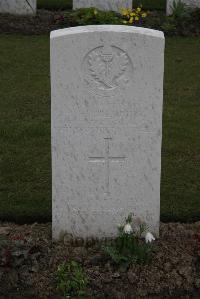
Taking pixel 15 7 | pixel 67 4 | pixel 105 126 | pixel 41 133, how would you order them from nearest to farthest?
pixel 105 126
pixel 41 133
pixel 15 7
pixel 67 4

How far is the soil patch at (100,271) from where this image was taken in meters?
4.52

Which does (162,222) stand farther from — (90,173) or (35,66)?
(35,66)

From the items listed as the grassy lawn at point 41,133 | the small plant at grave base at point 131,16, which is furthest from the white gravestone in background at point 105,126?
the small plant at grave base at point 131,16

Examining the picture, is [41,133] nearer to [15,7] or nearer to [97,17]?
[97,17]

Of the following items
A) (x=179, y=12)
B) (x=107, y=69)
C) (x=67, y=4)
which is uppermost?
(x=67, y=4)

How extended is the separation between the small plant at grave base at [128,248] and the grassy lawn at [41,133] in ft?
3.08

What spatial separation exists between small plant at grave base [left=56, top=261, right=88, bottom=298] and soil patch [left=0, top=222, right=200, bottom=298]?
50 mm

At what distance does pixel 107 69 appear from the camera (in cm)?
462

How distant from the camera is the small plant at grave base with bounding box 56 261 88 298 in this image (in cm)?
446

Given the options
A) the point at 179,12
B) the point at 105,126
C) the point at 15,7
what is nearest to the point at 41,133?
the point at 105,126

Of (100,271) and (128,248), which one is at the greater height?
(128,248)

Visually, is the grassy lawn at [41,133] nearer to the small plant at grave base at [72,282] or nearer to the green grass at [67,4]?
the small plant at grave base at [72,282]

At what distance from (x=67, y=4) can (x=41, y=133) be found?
6429 mm

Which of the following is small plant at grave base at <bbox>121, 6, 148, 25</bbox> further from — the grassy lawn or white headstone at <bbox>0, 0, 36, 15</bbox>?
white headstone at <bbox>0, 0, 36, 15</bbox>
